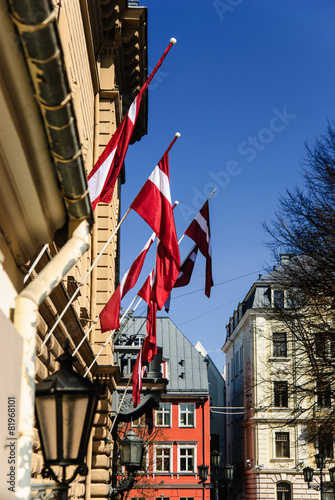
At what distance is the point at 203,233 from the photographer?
13031mm

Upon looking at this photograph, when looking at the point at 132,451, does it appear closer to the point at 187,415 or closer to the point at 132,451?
the point at 132,451

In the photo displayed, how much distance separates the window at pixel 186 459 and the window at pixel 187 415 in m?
1.51

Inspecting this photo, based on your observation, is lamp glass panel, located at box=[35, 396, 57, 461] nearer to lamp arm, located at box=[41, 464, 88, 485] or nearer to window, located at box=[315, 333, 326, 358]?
lamp arm, located at box=[41, 464, 88, 485]

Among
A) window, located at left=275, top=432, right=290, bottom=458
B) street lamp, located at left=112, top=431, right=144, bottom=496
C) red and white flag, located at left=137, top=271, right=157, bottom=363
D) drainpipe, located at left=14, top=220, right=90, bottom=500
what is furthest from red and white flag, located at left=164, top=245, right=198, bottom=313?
window, located at left=275, top=432, right=290, bottom=458

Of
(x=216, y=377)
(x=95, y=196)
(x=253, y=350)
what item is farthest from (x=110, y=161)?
(x=216, y=377)

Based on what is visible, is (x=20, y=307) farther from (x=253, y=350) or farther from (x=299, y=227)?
(x=253, y=350)

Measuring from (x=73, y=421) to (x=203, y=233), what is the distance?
852 centimetres

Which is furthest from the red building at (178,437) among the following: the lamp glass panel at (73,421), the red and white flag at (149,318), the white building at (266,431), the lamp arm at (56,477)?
the lamp glass panel at (73,421)

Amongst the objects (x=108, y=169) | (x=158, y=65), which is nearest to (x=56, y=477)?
(x=108, y=169)

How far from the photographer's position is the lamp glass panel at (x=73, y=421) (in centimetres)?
465

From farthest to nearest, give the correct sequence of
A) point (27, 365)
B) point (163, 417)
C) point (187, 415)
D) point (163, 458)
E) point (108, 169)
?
point (187, 415) → point (163, 417) → point (163, 458) → point (108, 169) → point (27, 365)

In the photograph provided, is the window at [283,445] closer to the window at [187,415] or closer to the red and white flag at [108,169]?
the window at [187,415]

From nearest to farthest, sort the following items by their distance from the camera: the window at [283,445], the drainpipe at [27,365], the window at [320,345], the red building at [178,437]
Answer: the drainpipe at [27,365]
the window at [320,345]
the red building at [178,437]
the window at [283,445]

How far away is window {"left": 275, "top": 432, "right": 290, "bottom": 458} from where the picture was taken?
48250mm
